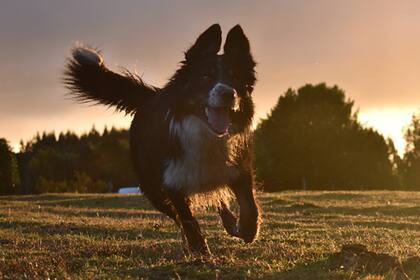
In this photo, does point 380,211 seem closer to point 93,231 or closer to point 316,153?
point 93,231

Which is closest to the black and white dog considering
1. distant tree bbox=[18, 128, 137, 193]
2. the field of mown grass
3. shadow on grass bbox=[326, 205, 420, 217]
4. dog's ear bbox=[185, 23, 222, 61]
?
dog's ear bbox=[185, 23, 222, 61]

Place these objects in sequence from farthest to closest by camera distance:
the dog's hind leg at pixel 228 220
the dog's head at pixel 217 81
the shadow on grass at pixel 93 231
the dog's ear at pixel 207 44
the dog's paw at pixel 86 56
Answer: the shadow on grass at pixel 93 231 → the dog's paw at pixel 86 56 → the dog's hind leg at pixel 228 220 → the dog's ear at pixel 207 44 → the dog's head at pixel 217 81

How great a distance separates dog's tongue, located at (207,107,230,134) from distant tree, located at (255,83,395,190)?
42.8 meters

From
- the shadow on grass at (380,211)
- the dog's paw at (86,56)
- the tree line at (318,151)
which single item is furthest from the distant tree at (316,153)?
the dog's paw at (86,56)

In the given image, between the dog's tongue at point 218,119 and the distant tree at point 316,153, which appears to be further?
the distant tree at point 316,153

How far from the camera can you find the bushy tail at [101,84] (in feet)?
36.7

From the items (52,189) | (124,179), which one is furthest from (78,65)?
(124,179)

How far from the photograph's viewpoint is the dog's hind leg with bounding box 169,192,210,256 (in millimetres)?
8380

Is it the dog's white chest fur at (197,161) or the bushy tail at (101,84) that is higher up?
the bushy tail at (101,84)

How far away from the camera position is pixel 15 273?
23.6 feet

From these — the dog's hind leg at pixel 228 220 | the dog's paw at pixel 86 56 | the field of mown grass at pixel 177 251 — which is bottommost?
the field of mown grass at pixel 177 251

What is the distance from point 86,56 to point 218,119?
184 inches

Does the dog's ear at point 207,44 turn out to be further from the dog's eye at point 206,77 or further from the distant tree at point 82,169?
the distant tree at point 82,169

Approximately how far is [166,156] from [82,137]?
301 ft
